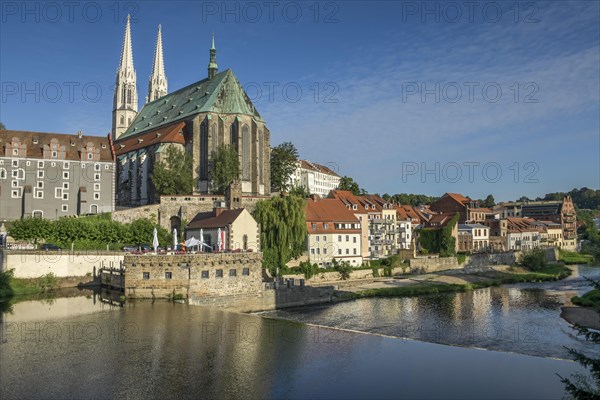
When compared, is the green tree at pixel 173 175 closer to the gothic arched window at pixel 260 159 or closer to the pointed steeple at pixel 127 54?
the gothic arched window at pixel 260 159

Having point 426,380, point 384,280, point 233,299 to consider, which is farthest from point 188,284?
point 384,280

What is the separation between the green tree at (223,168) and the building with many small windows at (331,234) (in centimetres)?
1332

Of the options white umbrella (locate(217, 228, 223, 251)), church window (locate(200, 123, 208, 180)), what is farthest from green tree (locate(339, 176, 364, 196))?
white umbrella (locate(217, 228, 223, 251))

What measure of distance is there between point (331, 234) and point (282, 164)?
30.2m

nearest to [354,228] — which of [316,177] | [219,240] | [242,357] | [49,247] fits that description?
[219,240]

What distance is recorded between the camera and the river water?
915 inches

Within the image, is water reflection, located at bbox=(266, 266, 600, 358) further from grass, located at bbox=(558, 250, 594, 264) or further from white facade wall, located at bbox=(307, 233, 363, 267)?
grass, located at bbox=(558, 250, 594, 264)

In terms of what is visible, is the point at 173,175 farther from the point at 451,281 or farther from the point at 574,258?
the point at 574,258

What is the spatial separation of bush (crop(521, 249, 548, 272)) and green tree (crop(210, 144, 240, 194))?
2217 inches

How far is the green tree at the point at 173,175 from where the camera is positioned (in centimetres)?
7700

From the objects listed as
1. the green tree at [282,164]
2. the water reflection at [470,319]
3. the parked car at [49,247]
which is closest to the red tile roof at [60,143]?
the parked car at [49,247]

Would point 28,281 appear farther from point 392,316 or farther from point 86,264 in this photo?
point 392,316

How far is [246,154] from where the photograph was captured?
87.9m

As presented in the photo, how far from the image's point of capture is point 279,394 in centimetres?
2220
